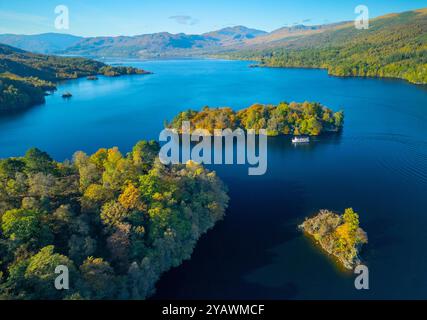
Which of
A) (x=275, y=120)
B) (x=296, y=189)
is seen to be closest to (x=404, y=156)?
(x=296, y=189)

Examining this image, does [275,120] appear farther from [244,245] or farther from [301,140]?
[244,245]

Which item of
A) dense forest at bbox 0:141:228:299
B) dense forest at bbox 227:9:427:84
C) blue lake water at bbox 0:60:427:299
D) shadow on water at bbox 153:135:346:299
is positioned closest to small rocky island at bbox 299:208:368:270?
blue lake water at bbox 0:60:427:299

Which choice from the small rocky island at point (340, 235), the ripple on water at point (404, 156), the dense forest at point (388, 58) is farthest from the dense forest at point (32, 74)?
the dense forest at point (388, 58)

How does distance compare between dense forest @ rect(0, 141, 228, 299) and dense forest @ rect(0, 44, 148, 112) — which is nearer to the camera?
dense forest @ rect(0, 141, 228, 299)

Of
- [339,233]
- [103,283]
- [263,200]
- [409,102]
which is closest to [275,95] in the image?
[409,102]

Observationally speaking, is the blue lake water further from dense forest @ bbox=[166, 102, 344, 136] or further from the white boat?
dense forest @ bbox=[166, 102, 344, 136]

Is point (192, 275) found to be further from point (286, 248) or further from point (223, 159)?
point (223, 159)
